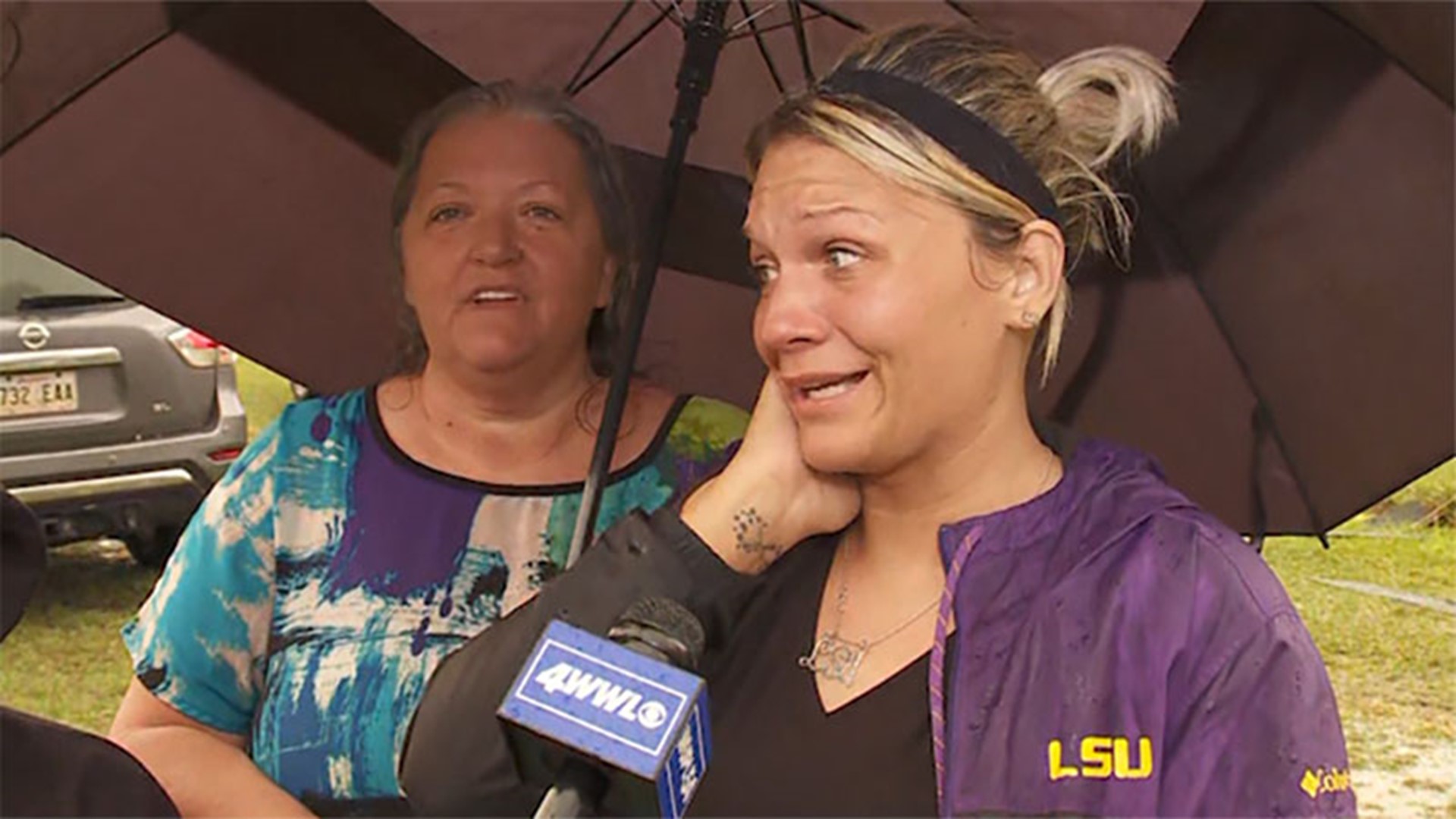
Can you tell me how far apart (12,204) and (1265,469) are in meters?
2.09

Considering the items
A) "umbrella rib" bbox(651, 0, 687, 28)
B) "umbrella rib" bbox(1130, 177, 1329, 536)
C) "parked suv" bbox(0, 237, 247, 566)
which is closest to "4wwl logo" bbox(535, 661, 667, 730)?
"umbrella rib" bbox(651, 0, 687, 28)

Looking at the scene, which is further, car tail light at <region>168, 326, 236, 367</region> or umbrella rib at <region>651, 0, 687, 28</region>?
car tail light at <region>168, 326, 236, 367</region>

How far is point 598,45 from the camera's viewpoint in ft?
8.13

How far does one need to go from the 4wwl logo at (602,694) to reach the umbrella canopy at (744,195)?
130 centimetres

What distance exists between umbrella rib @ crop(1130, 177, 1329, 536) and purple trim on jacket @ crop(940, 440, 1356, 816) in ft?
2.63

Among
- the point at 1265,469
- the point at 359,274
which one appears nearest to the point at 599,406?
the point at 359,274

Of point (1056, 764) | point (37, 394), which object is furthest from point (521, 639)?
point (37, 394)

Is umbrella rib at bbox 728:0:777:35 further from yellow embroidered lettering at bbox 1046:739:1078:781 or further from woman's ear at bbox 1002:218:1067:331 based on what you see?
yellow embroidered lettering at bbox 1046:739:1078:781

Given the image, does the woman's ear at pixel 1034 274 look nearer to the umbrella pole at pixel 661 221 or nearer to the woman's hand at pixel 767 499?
the woman's hand at pixel 767 499

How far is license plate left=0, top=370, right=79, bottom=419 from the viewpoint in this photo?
584 cm

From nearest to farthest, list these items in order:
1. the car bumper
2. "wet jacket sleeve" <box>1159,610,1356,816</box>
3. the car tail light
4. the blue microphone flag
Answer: the blue microphone flag
"wet jacket sleeve" <box>1159,610,1356,816</box>
the car bumper
the car tail light

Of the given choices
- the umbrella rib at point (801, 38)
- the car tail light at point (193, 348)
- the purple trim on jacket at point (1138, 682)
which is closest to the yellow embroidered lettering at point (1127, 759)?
the purple trim on jacket at point (1138, 682)

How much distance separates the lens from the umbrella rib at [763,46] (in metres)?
2.30

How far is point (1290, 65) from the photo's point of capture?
2027 millimetres
